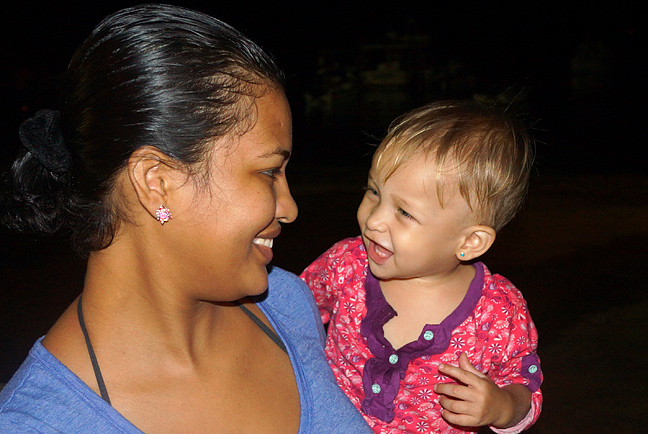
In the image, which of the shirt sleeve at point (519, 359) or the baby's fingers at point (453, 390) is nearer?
the baby's fingers at point (453, 390)

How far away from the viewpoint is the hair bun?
1.32m

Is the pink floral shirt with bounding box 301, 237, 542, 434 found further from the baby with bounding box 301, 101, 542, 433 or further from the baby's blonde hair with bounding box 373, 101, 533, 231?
the baby's blonde hair with bounding box 373, 101, 533, 231

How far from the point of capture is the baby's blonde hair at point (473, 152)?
5.26 ft

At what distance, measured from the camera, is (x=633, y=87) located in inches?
587

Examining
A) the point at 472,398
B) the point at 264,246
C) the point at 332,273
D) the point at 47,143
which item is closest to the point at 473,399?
the point at 472,398

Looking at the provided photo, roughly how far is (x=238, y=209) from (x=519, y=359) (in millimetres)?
949

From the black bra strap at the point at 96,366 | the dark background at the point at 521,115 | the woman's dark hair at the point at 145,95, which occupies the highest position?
the woman's dark hair at the point at 145,95

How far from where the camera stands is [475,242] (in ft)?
5.54

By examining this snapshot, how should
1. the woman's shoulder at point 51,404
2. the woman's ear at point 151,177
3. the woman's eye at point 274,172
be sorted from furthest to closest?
the woman's eye at point 274,172, the woman's ear at point 151,177, the woman's shoulder at point 51,404

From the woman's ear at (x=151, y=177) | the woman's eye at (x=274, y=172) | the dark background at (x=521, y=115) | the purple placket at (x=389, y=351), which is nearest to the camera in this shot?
the woman's ear at (x=151, y=177)

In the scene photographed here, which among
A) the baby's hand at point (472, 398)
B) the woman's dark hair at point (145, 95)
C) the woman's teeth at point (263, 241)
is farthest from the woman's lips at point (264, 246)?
the baby's hand at point (472, 398)

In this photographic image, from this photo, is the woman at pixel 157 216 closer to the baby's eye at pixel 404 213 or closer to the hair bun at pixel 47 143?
the hair bun at pixel 47 143

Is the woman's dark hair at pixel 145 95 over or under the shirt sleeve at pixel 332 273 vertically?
over

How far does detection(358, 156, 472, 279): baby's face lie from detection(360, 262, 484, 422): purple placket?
0.42 ft
